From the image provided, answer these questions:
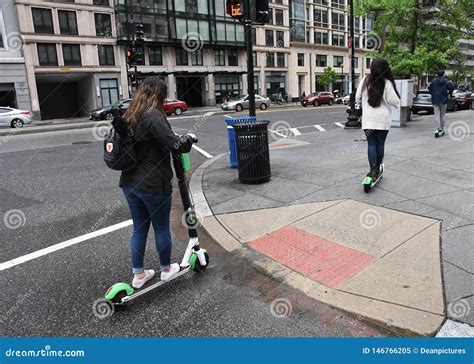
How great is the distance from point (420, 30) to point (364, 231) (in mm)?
16325

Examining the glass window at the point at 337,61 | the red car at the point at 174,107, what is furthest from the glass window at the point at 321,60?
the red car at the point at 174,107

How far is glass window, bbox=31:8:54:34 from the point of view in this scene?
111ft

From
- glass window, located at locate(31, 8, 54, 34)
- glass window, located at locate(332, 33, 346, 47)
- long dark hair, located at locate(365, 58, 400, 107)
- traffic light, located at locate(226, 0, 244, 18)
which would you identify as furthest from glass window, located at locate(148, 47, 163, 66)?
long dark hair, located at locate(365, 58, 400, 107)

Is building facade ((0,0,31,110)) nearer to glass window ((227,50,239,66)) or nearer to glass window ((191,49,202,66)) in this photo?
glass window ((191,49,202,66))

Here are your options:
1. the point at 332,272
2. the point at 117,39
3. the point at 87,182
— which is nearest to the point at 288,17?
the point at 117,39

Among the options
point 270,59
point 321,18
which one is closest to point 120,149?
point 270,59

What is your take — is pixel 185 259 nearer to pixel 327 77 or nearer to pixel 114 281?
pixel 114 281

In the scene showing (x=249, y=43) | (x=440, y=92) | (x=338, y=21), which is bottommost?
(x=440, y=92)

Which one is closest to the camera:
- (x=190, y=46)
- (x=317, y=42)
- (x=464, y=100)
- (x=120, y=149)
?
Result: (x=120, y=149)

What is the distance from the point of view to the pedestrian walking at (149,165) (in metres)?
3.20

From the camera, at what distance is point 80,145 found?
13820 mm

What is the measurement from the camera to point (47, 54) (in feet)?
113

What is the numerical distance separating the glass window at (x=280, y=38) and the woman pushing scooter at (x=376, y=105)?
51.1 meters

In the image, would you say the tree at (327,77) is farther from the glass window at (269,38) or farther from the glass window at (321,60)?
the glass window at (269,38)
